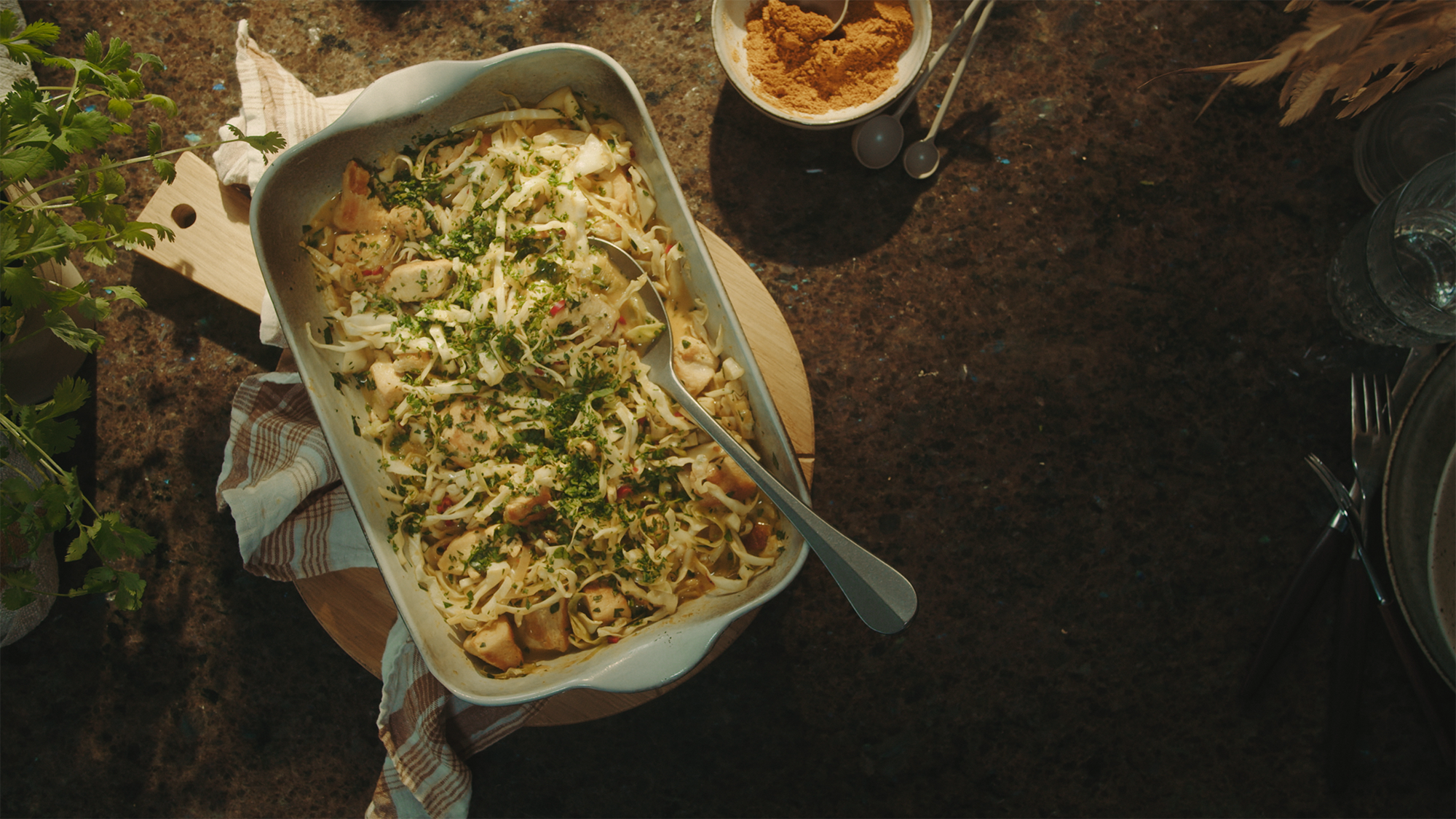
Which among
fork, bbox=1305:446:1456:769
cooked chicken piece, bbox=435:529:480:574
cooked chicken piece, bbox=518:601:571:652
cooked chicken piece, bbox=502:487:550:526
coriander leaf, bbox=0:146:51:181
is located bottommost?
fork, bbox=1305:446:1456:769

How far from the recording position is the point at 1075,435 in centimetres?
242

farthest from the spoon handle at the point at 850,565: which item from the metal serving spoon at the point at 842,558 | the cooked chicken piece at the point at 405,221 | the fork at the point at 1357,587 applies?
the fork at the point at 1357,587

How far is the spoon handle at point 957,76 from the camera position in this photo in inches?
83.4

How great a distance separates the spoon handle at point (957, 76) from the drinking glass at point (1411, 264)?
1256 millimetres

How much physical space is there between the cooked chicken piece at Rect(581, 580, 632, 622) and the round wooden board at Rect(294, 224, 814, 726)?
261 mm

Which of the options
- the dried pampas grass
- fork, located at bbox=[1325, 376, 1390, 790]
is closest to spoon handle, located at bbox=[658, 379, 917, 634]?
fork, located at bbox=[1325, 376, 1390, 790]

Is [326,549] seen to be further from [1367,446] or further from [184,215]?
[1367,446]

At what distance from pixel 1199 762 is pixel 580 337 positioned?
90.4 inches

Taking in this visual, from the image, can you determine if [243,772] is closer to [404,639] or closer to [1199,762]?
[404,639]

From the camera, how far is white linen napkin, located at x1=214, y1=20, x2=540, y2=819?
1.94 meters

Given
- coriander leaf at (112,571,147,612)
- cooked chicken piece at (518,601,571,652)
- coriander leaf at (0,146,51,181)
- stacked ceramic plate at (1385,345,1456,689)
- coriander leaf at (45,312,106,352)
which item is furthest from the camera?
stacked ceramic plate at (1385,345,1456,689)

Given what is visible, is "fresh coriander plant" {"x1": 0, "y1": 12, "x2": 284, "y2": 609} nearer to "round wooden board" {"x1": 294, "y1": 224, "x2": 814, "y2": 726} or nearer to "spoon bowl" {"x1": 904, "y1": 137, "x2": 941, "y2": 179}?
"round wooden board" {"x1": 294, "y1": 224, "x2": 814, "y2": 726}

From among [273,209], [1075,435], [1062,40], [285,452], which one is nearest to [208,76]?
[273,209]

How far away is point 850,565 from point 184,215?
6.63 feet
